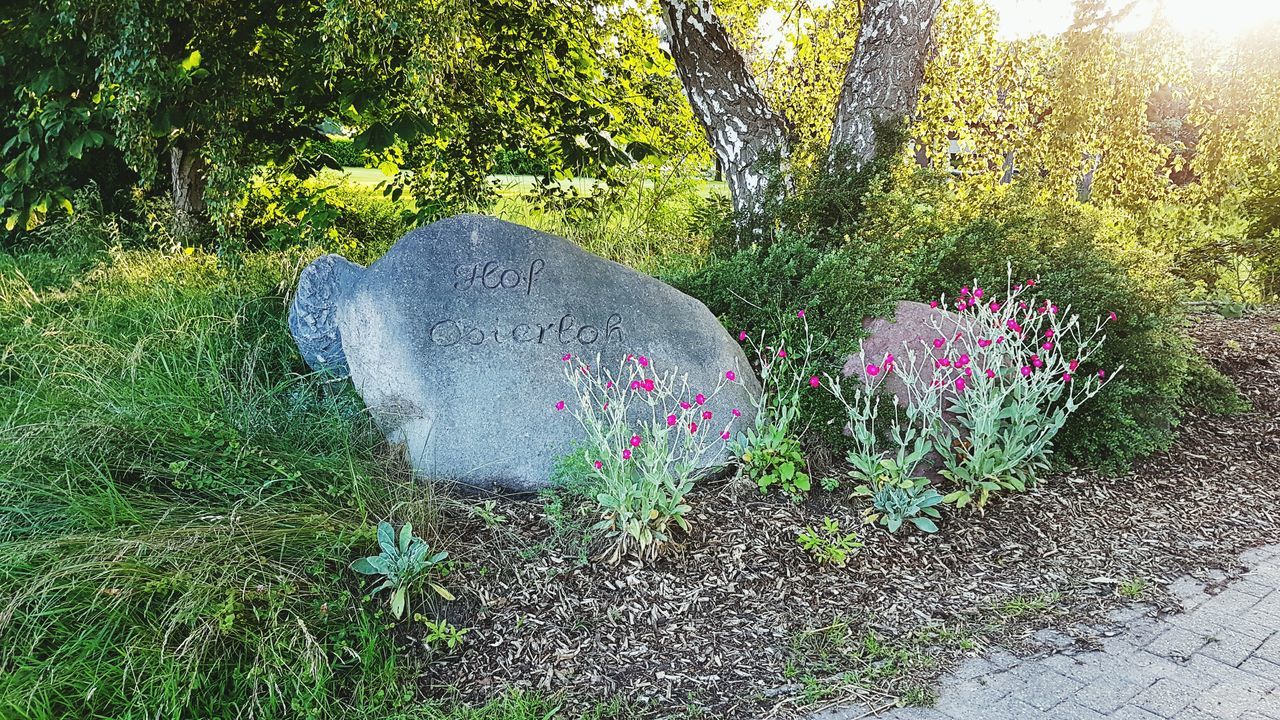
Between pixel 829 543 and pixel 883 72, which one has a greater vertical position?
pixel 883 72

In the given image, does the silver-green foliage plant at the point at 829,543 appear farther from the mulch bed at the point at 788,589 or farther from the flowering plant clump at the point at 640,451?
the flowering plant clump at the point at 640,451

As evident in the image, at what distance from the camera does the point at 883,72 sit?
19.6 ft

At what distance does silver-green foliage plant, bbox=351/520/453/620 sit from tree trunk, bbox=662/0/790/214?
3819 millimetres

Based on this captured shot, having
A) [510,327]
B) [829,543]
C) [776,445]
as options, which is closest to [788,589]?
[829,543]

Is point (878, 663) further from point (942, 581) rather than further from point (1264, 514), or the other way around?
point (1264, 514)

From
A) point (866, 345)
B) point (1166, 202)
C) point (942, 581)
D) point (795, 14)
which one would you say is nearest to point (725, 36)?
point (795, 14)

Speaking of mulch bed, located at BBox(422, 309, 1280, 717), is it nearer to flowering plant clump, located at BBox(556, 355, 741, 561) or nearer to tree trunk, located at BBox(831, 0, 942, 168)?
flowering plant clump, located at BBox(556, 355, 741, 561)

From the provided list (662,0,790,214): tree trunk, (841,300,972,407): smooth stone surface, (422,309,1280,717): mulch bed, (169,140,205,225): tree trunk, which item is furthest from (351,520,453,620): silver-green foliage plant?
(169,140,205,225): tree trunk

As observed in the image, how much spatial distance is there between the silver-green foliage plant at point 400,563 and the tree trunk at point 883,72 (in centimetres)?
404

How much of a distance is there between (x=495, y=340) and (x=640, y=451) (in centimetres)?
97

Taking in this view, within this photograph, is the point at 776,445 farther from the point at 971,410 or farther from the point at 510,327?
the point at 510,327

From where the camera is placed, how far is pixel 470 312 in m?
4.16

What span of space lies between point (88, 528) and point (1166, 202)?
7504 mm

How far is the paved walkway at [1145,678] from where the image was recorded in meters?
2.73
